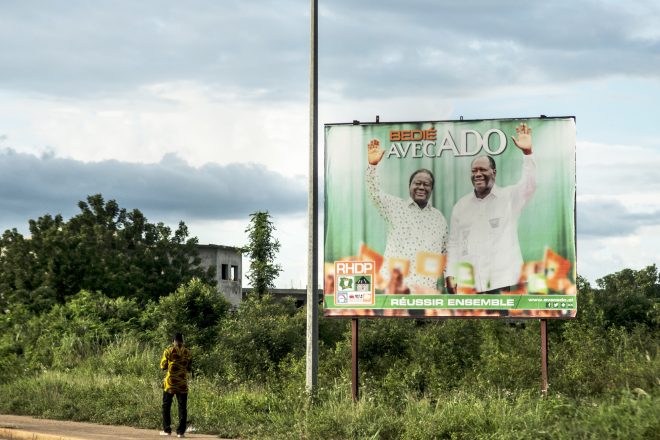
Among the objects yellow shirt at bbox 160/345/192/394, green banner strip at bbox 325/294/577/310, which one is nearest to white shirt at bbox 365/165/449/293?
green banner strip at bbox 325/294/577/310

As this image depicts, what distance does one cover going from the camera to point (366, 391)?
17672mm

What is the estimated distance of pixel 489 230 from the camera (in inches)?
707

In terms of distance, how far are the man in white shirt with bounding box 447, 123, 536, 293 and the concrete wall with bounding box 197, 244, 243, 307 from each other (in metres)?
61.8

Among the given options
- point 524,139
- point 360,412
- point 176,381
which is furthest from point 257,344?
point 360,412

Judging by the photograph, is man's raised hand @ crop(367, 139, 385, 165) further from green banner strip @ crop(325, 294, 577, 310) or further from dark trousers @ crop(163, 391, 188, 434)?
dark trousers @ crop(163, 391, 188, 434)

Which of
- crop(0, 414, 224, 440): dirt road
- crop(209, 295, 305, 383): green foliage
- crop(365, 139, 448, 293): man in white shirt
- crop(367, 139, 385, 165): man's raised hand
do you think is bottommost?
crop(0, 414, 224, 440): dirt road

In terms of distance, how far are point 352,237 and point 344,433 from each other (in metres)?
5.02

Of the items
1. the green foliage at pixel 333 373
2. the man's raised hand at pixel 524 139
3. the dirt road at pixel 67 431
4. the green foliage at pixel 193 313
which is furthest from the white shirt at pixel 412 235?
the green foliage at pixel 193 313

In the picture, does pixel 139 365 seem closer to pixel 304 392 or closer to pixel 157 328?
pixel 157 328

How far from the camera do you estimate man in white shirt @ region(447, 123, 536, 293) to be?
17906 mm

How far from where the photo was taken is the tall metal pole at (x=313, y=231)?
16.5 metres

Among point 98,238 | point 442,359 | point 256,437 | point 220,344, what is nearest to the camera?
point 256,437

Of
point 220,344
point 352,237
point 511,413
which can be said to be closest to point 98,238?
point 220,344

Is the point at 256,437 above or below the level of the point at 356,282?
below
